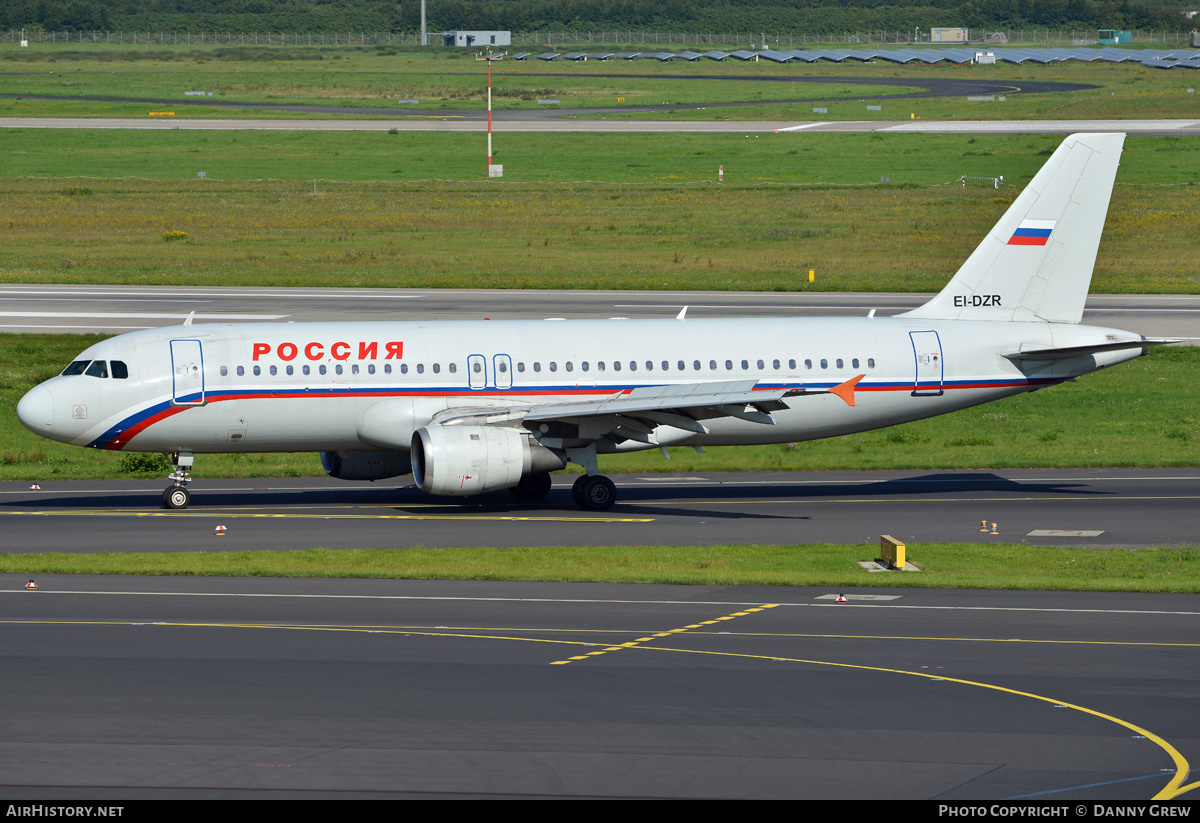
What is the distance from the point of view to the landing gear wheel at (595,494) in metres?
38.6


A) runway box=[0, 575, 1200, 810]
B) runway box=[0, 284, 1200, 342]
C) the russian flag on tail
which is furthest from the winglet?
runway box=[0, 284, 1200, 342]

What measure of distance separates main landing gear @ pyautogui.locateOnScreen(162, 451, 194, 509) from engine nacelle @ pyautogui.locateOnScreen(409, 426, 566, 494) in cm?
678

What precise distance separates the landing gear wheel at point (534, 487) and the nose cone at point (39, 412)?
41.0 feet

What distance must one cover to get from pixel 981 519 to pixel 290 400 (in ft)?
60.3

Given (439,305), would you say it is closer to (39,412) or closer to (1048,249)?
(39,412)

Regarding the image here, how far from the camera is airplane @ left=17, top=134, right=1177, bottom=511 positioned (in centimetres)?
3747

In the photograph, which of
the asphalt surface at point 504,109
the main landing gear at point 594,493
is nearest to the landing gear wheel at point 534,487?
the main landing gear at point 594,493

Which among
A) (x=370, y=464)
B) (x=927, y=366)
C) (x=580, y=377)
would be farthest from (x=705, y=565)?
(x=370, y=464)

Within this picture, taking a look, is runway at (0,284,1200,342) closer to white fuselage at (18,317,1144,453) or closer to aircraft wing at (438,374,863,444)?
white fuselage at (18,317,1144,453)

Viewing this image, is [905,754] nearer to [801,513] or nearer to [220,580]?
[220,580]

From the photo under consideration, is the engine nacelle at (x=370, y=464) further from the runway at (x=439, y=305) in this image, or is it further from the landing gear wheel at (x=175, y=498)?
the runway at (x=439, y=305)

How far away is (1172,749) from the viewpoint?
18.6 meters

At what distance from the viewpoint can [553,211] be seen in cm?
10169

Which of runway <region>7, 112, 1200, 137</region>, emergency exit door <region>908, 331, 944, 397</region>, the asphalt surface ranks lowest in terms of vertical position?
emergency exit door <region>908, 331, 944, 397</region>
